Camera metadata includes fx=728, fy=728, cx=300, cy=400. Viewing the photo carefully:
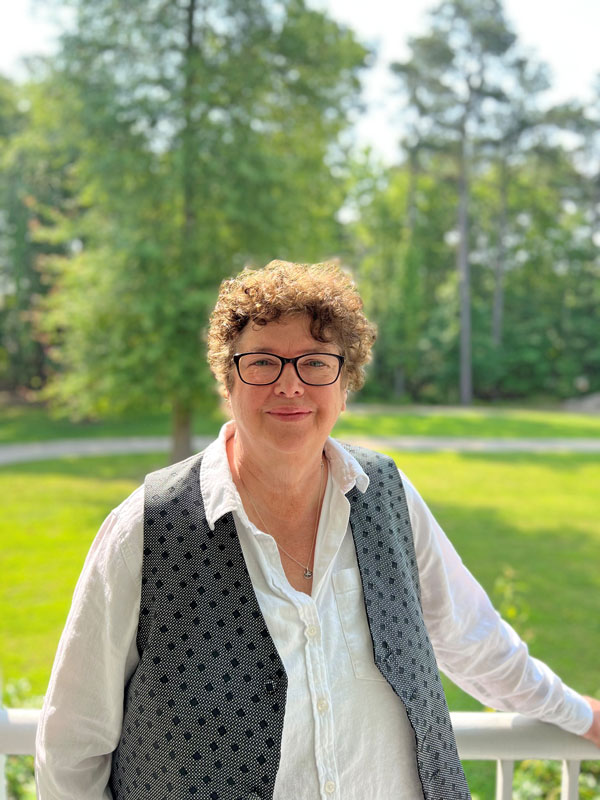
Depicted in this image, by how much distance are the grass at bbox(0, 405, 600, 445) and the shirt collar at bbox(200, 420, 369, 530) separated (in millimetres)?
10730

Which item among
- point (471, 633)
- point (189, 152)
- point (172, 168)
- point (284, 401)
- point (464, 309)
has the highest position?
point (189, 152)

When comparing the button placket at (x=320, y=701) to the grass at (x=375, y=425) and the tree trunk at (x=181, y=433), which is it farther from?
the grass at (x=375, y=425)

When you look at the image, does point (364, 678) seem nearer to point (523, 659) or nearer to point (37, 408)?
point (523, 659)

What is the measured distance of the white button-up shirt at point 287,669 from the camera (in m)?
1.03

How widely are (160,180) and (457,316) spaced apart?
1569cm

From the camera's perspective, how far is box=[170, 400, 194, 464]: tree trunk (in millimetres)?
8641

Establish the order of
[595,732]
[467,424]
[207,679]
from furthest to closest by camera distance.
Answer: [467,424] < [595,732] < [207,679]

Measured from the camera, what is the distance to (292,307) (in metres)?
1.15

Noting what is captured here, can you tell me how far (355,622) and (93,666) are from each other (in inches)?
15.5

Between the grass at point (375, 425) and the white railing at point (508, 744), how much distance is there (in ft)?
35.4

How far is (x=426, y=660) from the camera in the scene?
1183mm

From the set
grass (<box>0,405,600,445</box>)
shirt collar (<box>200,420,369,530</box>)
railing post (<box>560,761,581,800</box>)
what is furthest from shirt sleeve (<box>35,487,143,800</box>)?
grass (<box>0,405,600,445</box>)

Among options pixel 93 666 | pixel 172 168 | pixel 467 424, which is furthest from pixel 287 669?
pixel 467 424

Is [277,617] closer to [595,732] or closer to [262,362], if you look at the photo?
[262,362]
